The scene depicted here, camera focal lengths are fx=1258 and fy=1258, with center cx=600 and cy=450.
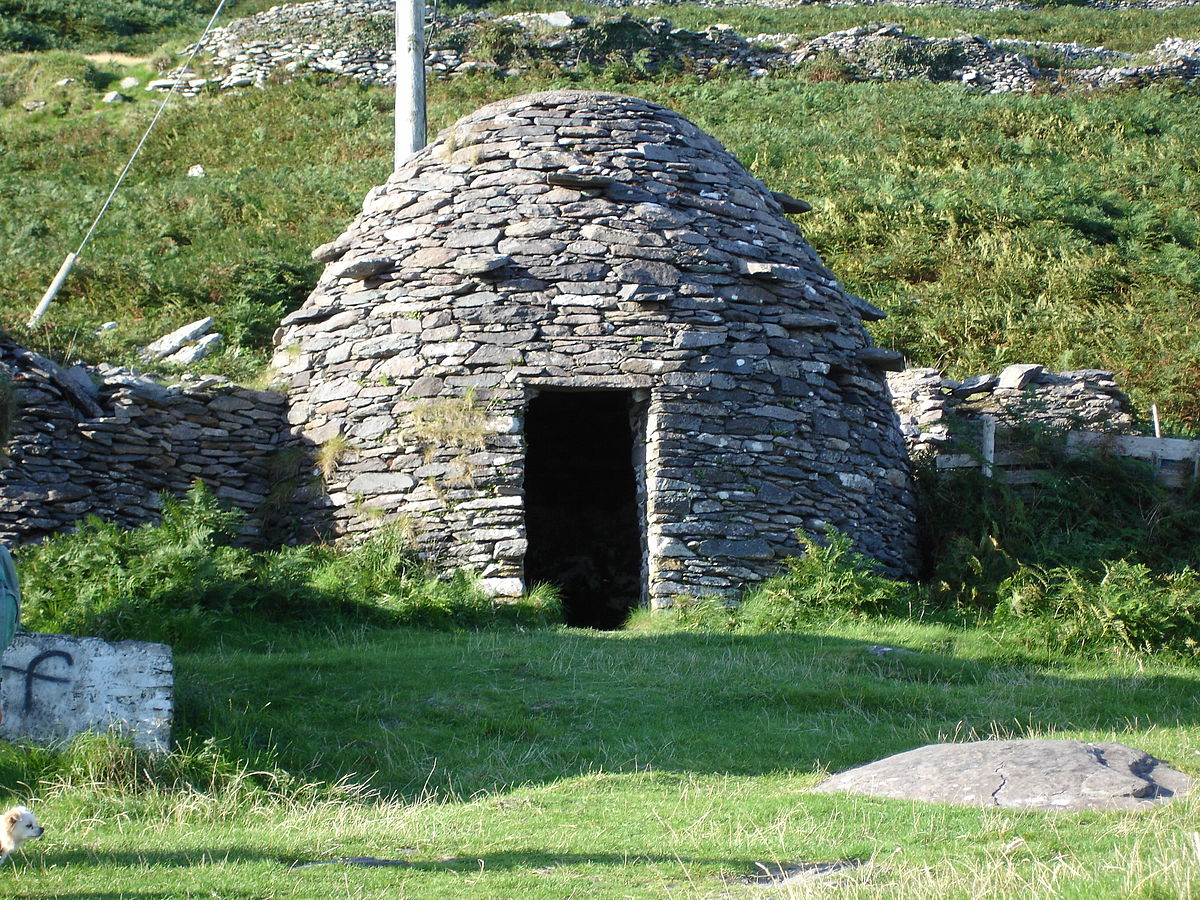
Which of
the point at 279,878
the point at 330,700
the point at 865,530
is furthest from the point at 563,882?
the point at 865,530

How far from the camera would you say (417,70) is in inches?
518

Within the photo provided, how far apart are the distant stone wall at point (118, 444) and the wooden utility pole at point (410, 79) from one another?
3.88 m

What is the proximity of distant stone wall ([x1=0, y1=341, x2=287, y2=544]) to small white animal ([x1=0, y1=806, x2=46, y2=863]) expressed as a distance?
17.5 ft

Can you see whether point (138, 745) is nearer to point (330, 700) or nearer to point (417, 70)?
point (330, 700)

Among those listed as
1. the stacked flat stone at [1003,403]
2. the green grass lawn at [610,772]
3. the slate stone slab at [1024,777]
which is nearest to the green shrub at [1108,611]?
the green grass lawn at [610,772]

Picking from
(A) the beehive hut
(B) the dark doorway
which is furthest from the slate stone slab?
(B) the dark doorway

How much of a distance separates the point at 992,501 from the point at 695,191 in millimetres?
3726

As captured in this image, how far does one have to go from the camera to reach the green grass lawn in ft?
13.9

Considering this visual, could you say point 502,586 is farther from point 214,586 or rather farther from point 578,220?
point 578,220

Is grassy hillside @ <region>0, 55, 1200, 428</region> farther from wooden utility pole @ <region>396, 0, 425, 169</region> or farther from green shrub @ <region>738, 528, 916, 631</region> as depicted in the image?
green shrub @ <region>738, 528, 916, 631</region>

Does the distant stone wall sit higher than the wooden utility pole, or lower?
lower

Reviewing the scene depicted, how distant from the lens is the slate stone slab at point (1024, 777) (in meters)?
5.11

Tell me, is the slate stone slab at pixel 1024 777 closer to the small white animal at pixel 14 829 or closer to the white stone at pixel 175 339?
the small white animal at pixel 14 829

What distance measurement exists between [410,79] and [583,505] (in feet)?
15.7
